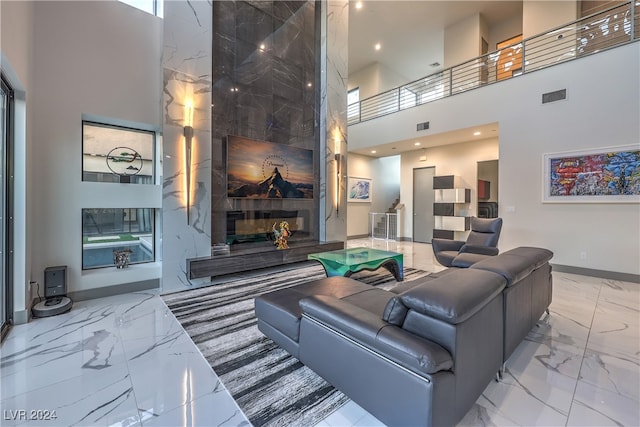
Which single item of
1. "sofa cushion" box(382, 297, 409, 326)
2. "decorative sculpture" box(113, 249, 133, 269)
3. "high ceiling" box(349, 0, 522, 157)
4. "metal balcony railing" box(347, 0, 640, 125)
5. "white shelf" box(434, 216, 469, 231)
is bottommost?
"decorative sculpture" box(113, 249, 133, 269)

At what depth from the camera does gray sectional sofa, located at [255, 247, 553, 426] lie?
4.23 ft

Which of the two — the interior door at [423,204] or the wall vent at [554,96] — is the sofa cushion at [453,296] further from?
the interior door at [423,204]

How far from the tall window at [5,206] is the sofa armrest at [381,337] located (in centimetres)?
307

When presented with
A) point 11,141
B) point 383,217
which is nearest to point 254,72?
point 11,141

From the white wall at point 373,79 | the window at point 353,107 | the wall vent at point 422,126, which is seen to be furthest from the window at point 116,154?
the white wall at point 373,79

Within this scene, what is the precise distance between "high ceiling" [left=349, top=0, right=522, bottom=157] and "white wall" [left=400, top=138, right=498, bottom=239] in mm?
408

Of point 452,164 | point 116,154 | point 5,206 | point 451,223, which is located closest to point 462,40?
point 452,164

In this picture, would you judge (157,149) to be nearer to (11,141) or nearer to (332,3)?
(11,141)

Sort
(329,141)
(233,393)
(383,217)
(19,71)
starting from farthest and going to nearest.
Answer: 1. (383,217)
2. (329,141)
3. (19,71)
4. (233,393)

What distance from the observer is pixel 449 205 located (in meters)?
7.52

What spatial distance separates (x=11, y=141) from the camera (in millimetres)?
2717

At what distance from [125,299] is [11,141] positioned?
206cm

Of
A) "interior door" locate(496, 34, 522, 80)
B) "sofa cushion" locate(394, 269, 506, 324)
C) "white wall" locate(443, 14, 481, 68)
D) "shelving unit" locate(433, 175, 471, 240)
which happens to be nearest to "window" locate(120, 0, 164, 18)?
"sofa cushion" locate(394, 269, 506, 324)

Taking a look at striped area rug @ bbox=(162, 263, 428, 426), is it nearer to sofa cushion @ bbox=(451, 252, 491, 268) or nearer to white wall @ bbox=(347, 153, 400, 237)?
sofa cushion @ bbox=(451, 252, 491, 268)
